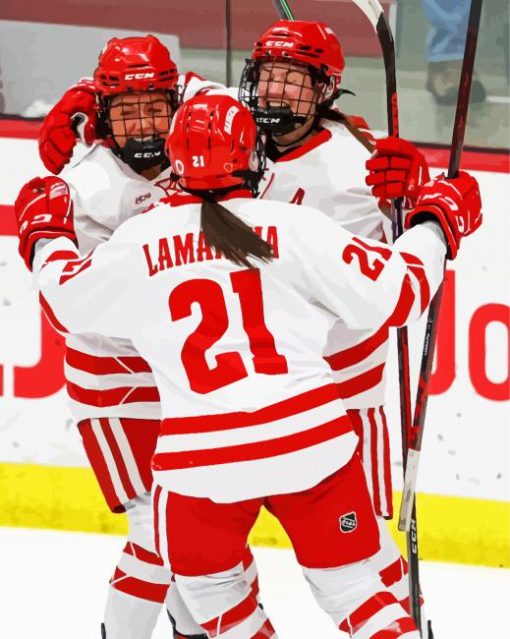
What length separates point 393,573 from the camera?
2.59m

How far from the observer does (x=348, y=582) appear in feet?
7.11

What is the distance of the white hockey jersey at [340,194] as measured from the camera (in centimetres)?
255

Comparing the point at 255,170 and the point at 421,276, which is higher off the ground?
the point at 255,170

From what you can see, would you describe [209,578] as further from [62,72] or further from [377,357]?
[62,72]

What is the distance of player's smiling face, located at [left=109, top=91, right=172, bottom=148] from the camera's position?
253 cm

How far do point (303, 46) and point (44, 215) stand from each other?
555 mm

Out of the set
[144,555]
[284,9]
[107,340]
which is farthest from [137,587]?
[284,9]

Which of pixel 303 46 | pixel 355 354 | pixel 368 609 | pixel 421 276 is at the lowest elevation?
pixel 368 609

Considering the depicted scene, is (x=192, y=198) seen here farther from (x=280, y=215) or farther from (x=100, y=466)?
(x=100, y=466)

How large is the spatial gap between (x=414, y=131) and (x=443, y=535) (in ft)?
3.22

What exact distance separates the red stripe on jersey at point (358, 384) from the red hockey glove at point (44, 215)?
1.92 ft

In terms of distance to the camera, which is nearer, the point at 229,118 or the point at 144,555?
the point at 229,118

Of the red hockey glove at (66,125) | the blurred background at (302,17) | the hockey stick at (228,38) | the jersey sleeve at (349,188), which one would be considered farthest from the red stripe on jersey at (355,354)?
the hockey stick at (228,38)

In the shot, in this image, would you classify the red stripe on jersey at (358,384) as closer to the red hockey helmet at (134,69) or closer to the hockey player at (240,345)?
the hockey player at (240,345)
